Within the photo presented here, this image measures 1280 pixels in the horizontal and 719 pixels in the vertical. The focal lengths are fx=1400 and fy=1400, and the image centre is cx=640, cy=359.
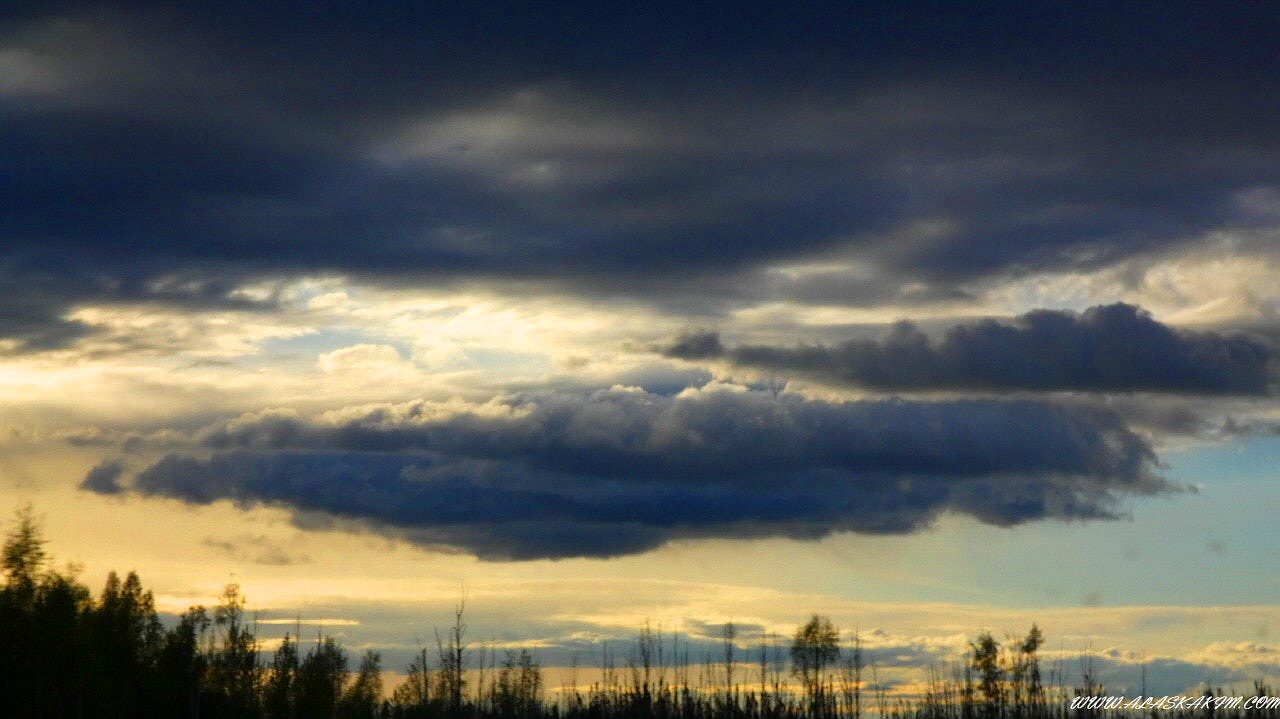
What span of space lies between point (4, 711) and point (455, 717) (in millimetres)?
48980

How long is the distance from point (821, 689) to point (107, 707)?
63669 millimetres

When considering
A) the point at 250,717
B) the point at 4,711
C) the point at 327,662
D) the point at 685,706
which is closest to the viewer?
the point at 685,706

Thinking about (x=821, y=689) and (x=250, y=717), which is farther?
(x=250, y=717)

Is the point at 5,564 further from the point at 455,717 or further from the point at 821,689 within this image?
the point at 821,689

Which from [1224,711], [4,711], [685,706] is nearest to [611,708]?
[685,706]

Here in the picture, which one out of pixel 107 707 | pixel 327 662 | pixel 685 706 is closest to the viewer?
pixel 685 706

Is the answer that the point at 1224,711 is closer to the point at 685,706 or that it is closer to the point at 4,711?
the point at 685,706

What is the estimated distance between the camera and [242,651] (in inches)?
5497

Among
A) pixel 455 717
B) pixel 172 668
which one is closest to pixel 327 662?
pixel 172 668

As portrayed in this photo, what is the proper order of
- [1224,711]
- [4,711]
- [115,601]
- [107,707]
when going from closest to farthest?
1. [1224,711]
2. [4,711]
3. [107,707]
4. [115,601]

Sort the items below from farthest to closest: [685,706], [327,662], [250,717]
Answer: [327,662] < [250,717] < [685,706]

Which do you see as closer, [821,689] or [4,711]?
[821,689]

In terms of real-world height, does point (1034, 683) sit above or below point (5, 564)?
below

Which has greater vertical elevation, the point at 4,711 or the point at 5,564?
the point at 5,564
